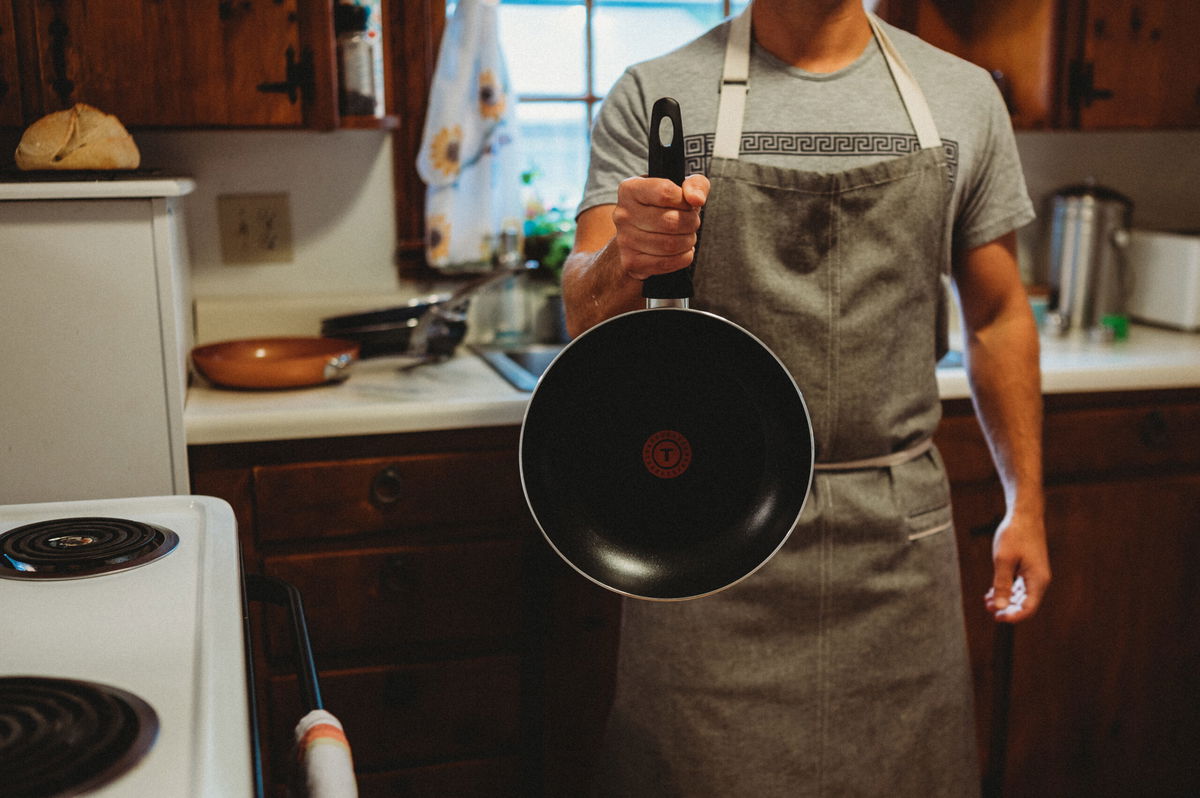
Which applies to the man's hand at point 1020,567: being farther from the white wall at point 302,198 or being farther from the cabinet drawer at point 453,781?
the white wall at point 302,198

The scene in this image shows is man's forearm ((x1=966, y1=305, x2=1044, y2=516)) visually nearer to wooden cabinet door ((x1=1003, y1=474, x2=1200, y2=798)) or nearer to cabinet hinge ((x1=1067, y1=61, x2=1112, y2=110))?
wooden cabinet door ((x1=1003, y1=474, x2=1200, y2=798))

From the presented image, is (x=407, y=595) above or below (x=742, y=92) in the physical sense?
below

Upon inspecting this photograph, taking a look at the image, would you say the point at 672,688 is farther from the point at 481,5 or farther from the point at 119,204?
the point at 481,5

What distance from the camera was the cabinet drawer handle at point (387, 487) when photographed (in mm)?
1601

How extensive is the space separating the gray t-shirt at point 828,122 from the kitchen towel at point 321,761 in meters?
0.73

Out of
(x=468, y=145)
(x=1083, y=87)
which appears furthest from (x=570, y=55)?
(x=1083, y=87)

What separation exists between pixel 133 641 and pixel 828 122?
92 centimetres

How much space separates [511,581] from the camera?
5.56 ft

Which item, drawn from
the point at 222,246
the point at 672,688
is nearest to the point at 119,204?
the point at 222,246

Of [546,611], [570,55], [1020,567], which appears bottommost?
[546,611]

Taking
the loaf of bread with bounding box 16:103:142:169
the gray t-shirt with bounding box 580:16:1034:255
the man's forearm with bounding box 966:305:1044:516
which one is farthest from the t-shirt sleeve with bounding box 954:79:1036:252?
the loaf of bread with bounding box 16:103:142:169

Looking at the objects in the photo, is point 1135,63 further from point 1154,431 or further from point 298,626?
point 298,626

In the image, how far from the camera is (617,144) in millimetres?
1254

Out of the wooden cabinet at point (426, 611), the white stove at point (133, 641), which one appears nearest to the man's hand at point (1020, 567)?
the wooden cabinet at point (426, 611)
